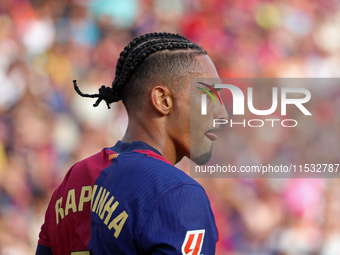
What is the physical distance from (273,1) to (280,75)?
76 centimetres

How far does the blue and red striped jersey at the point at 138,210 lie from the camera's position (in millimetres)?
1118

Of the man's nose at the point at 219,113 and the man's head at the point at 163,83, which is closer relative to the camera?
the man's head at the point at 163,83

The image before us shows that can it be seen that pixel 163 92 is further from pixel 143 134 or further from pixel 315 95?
pixel 315 95

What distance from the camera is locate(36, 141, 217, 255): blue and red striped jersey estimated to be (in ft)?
3.67

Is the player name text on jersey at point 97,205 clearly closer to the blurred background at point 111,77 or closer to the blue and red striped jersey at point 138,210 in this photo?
the blue and red striped jersey at point 138,210

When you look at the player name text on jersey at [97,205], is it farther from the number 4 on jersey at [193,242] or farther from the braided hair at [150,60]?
the braided hair at [150,60]

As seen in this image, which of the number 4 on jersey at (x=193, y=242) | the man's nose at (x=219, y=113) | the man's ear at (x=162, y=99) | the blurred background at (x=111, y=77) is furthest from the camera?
the blurred background at (x=111, y=77)

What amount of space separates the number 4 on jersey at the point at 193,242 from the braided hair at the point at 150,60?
539mm

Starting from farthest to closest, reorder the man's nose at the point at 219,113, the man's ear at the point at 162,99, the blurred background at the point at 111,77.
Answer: the blurred background at the point at 111,77, the man's nose at the point at 219,113, the man's ear at the point at 162,99

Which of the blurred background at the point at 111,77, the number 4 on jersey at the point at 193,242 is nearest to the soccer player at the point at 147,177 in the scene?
the number 4 on jersey at the point at 193,242

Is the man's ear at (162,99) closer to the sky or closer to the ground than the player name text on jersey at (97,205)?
closer to the sky

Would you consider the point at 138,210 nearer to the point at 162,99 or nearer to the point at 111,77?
the point at 162,99

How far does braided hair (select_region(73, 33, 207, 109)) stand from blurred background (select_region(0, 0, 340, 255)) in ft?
8.03

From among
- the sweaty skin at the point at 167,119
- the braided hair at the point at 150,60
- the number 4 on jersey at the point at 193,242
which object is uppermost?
the braided hair at the point at 150,60
